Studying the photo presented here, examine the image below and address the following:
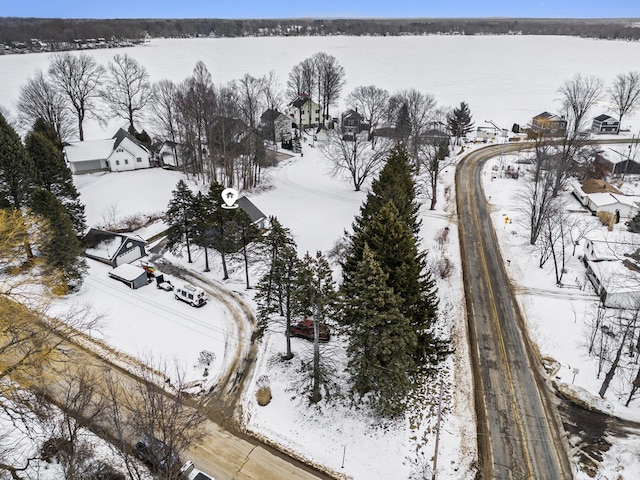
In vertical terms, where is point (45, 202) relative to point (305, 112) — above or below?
below

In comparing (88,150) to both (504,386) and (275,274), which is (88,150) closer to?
(275,274)

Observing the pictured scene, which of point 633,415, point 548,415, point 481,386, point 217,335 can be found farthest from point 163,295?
point 633,415

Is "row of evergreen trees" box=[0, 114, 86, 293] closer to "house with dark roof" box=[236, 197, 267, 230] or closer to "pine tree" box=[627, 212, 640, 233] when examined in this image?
"house with dark roof" box=[236, 197, 267, 230]

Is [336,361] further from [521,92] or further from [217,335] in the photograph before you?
[521,92]

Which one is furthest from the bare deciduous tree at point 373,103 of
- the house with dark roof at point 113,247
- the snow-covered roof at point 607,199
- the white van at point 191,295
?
the white van at point 191,295

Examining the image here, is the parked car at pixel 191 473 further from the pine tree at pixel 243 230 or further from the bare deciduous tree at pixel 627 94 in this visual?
the bare deciduous tree at pixel 627 94

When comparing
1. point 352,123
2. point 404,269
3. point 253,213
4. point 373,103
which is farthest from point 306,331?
point 373,103
